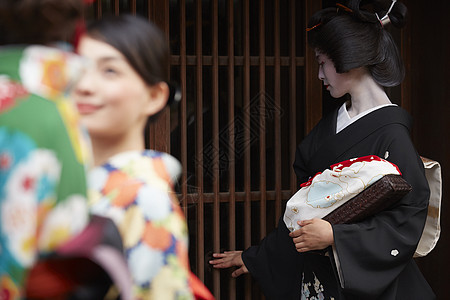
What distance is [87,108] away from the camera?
3.64 feet

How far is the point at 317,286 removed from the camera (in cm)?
235

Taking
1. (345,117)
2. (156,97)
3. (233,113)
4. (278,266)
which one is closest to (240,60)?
(233,113)

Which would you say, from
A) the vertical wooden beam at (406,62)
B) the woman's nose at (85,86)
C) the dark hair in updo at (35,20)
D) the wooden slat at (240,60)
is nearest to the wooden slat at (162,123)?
the wooden slat at (240,60)

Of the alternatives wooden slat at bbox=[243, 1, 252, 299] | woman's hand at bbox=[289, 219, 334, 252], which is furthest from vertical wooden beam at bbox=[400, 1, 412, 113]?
woman's hand at bbox=[289, 219, 334, 252]

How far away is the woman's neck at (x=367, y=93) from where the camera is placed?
2.35 meters

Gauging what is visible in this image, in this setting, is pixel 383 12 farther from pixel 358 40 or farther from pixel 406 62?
pixel 406 62

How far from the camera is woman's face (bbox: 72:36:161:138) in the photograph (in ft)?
3.64

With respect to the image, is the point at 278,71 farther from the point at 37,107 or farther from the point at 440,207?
the point at 37,107

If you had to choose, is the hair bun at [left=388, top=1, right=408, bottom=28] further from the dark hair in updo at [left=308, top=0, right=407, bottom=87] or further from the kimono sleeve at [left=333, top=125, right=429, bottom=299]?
the kimono sleeve at [left=333, top=125, right=429, bottom=299]

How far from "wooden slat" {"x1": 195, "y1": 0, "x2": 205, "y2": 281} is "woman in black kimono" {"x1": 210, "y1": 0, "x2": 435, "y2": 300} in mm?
233

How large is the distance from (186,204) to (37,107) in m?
1.82

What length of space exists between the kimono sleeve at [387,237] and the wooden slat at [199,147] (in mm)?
735

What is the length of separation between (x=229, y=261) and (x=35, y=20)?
189cm

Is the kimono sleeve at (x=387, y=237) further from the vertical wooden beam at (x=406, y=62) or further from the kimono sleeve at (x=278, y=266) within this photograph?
the vertical wooden beam at (x=406, y=62)
